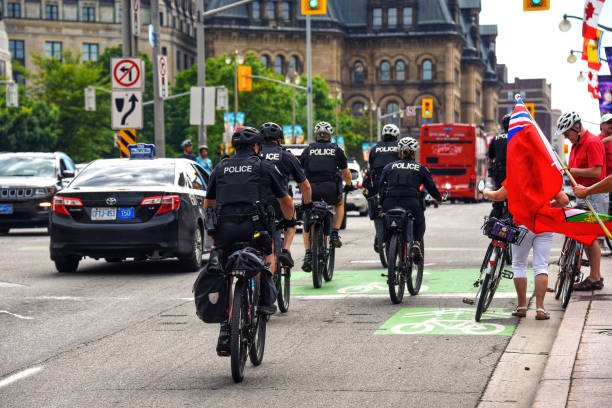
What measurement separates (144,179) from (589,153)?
6161 mm

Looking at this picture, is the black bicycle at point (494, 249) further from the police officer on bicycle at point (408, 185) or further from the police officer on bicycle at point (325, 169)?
the police officer on bicycle at point (325, 169)

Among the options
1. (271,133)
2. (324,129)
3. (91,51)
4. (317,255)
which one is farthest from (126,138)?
(91,51)

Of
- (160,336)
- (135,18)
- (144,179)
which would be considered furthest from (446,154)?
(160,336)

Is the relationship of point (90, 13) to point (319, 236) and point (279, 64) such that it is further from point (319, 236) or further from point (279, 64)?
point (319, 236)

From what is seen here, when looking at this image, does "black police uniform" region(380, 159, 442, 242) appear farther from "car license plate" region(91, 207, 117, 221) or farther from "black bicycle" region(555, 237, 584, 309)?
"car license plate" region(91, 207, 117, 221)

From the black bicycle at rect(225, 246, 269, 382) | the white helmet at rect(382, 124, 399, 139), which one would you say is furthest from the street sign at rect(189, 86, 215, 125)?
the black bicycle at rect(225, 246, 269, 382)

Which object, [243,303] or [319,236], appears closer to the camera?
[243,303]

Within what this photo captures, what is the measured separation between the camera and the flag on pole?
28.4ft

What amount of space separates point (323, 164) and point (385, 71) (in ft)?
364

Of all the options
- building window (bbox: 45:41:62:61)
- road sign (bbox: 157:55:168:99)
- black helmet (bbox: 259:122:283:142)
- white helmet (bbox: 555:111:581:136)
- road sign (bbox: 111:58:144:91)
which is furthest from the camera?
building window (bbox: 45:41:62:61)

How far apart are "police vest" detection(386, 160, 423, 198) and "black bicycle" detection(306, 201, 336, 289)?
2.95 ft

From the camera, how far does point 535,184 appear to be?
8.84 meters

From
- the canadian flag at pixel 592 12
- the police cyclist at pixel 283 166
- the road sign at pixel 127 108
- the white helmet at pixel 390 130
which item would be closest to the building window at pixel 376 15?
the canadian flag at pixel 592 12

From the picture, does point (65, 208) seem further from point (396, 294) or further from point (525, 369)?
point (525, 369)
